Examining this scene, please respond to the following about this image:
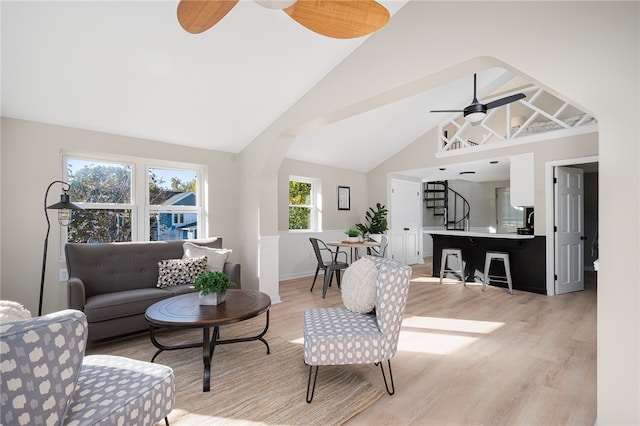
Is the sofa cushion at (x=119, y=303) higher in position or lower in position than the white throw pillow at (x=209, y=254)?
lower

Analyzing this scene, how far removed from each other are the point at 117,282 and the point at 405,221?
610 cm

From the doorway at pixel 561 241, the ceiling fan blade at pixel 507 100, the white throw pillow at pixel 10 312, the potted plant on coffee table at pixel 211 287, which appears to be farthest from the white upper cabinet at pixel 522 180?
the white throw pillow at pixel 10 312

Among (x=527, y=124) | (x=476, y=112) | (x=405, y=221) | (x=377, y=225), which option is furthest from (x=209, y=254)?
(x=527, y=124)

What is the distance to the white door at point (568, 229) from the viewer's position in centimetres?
484

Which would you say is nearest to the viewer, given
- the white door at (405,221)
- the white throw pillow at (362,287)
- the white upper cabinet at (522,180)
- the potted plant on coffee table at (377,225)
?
the white throw pillow at (362,287)

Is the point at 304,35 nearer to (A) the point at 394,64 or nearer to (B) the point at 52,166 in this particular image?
(A) the point at 394,64

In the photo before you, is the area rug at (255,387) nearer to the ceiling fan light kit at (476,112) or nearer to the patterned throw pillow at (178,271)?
the patterned throw pillow at (178,271)

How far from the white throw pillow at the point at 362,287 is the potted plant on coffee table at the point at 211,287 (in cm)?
102

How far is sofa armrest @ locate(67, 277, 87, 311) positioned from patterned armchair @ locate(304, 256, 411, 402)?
2120mm

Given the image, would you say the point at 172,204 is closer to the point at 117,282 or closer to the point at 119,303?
the point at 117,282

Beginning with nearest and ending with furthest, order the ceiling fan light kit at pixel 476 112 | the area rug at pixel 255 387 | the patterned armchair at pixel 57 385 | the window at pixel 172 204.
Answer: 1. the patterned armchair at pixel 57 385
2. the area rug at pixel 255 387
3. the ceiling fan light kit at pixel 476 112
4. the window at pixel 172 204

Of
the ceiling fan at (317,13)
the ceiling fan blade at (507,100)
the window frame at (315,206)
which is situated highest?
the ceiling fan blade at (507,100)

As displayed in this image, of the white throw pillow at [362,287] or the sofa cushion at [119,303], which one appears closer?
the white throw pillow at [362,287]

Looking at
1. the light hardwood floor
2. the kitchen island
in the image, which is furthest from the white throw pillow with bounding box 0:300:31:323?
the kitchen island
